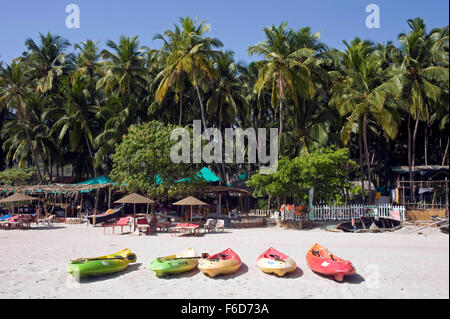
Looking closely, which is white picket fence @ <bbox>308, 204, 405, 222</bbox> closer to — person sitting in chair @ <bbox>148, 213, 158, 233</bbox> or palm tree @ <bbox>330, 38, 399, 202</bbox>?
palm tree @ <bbox>330, 38, 399, 202</bbox>

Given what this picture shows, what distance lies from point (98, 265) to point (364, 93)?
2075 cm

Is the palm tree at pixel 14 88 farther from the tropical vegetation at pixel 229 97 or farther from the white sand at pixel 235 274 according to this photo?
the white sand at pixel 235 274

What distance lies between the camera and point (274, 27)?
26.9 metres

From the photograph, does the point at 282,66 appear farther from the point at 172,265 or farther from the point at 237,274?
the point at 172,265

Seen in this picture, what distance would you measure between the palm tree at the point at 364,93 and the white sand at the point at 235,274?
10238 mm

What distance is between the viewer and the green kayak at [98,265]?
978cm

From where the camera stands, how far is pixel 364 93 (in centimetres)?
2491

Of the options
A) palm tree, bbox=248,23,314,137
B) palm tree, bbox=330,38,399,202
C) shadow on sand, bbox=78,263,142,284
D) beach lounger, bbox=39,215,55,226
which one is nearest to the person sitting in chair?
beach lounger, bbox=39,215,55,226

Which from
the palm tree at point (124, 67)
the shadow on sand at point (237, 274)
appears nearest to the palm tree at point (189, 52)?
the palm tree at point (124, 67)

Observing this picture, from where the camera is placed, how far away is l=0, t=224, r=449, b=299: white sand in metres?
8.77

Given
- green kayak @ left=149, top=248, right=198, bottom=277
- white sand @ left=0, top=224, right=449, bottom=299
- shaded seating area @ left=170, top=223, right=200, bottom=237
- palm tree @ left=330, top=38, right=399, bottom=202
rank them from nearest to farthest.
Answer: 1. white sand @ left=0, top=224, right=449, bottom=299
2. green kayak @ left=149, top=248, right=198, bottom=277
3. shaded seating area @ left=170, top=223, right=200, bottom=237
4. palm tree @ left=330, top=38, right=399, bottom=202

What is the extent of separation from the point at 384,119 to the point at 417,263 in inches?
585

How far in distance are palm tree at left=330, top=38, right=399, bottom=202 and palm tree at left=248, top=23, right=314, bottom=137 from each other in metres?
2.59

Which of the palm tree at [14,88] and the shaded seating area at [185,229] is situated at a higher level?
the palm tree at [14,88]
